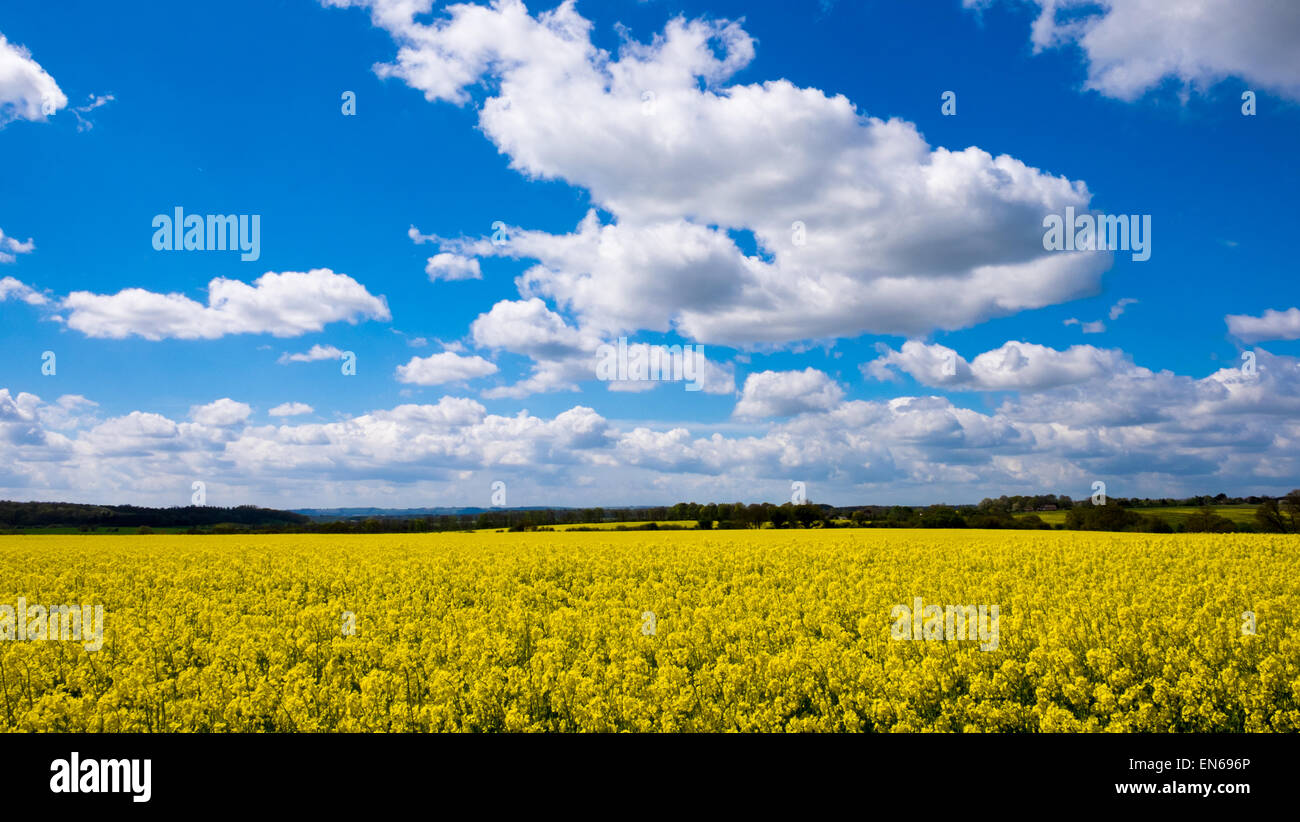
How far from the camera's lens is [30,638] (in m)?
13.3

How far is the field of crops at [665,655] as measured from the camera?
9.73 meters

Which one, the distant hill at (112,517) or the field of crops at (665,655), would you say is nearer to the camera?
the field of crops at (665,655)

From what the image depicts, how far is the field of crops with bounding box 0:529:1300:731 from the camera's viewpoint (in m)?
9.73

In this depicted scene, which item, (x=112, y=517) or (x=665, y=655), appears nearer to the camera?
(x=665, y=655)

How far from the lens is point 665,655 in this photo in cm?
1173

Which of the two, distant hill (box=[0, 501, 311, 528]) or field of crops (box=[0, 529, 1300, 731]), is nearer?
field of crops (box=[0, 529, 1300, 731])
